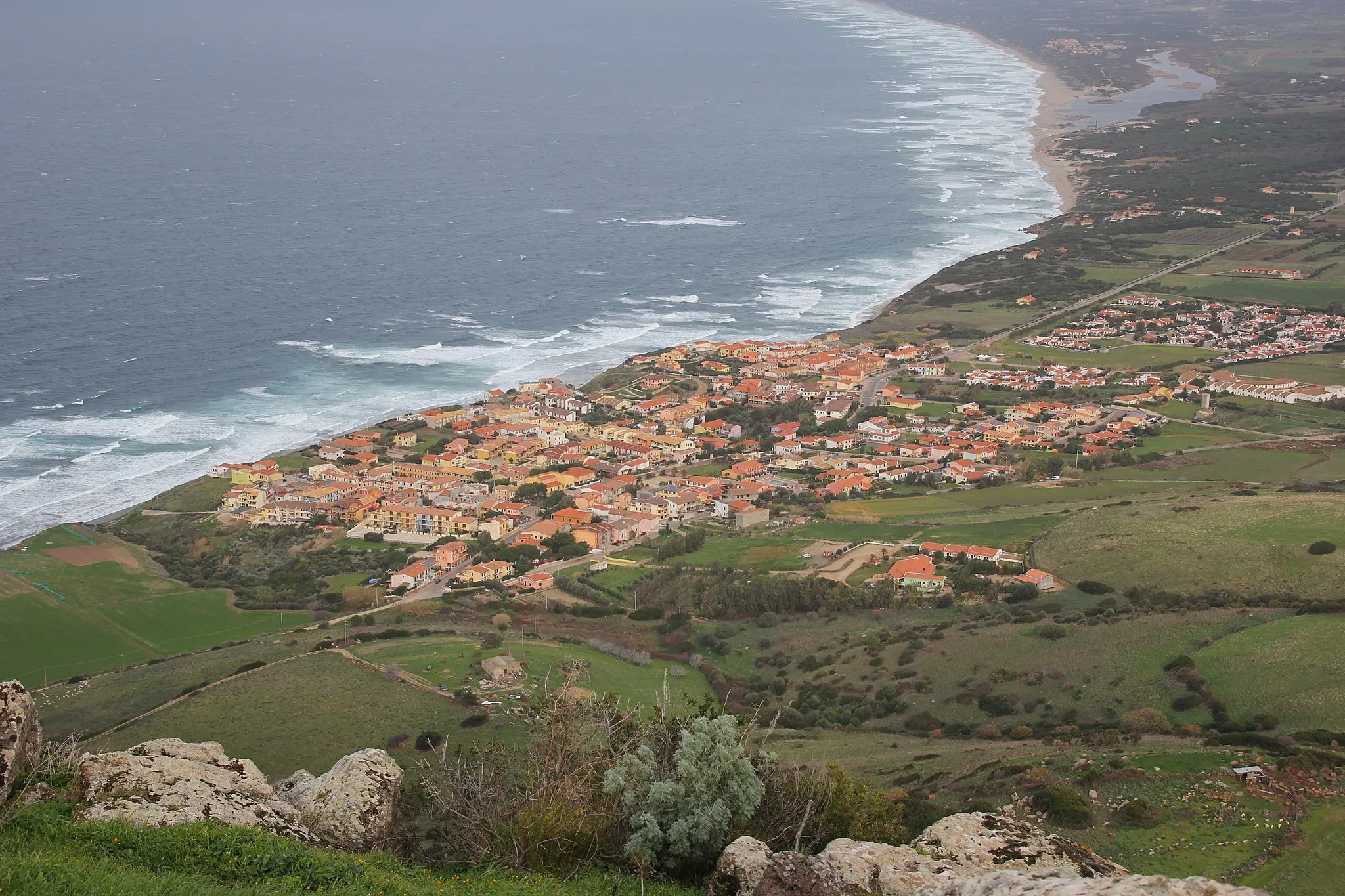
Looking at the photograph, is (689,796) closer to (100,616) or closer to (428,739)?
(428,739)

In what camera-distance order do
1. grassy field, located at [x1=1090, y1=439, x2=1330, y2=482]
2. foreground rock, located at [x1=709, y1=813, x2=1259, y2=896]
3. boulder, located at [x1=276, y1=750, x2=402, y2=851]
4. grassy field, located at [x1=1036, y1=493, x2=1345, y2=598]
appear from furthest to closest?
grassy field, located at [x1=1090, y1=439, x2=1330, y2=482] < grassy field, located at [x1=1036, y1=493, x2=1345, y2=598] < boulder, located at [x1=276, y1=750, x2=402, y2=851] < foreground rock, located at [x1=709, y1=813, x2=1259, y2=896]

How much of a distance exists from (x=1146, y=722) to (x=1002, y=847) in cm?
1371

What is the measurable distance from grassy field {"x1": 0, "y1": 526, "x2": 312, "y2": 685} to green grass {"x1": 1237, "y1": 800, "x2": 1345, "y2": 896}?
32492mm

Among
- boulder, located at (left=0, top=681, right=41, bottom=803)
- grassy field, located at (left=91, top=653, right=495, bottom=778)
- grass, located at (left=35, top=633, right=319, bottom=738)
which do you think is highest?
boulder, located at (left=0, top=681, right=41, bottom=803)

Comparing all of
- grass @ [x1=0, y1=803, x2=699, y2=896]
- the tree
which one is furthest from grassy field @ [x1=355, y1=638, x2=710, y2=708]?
grass @ [x1=0, y1=803, x2=699, y2=896]

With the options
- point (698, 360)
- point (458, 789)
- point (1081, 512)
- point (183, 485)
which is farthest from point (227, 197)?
point (458, 789)

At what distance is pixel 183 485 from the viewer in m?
56.7

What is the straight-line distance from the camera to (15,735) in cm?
1356

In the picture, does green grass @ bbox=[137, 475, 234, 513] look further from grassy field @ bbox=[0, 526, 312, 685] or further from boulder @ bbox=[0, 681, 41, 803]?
boulder @ bbox=[0, 681, 41, 803]

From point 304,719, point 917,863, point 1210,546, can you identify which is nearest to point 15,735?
point 917,863

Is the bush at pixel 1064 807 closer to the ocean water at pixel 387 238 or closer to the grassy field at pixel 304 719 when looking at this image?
the grassy field at pixel 304 719

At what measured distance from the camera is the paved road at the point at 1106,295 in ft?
265

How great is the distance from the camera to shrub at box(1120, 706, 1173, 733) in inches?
1010

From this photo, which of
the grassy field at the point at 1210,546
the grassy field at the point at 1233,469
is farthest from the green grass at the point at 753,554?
the grassy field at the point at 1233,469
